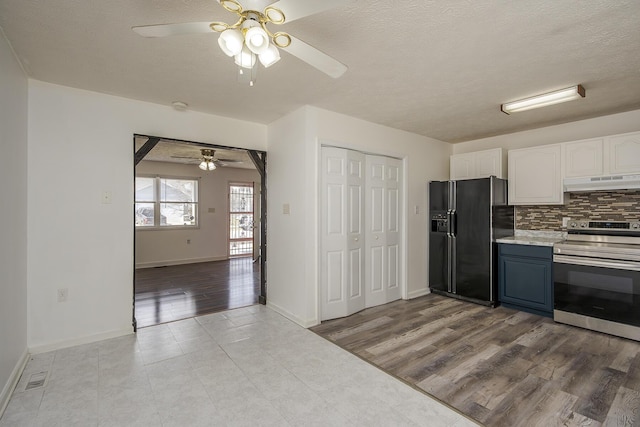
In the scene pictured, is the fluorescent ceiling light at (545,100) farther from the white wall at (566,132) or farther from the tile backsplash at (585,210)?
the tile backsplash at (585,210)

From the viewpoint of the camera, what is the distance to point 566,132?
3.92 meters

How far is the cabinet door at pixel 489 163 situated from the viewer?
4.23 metres

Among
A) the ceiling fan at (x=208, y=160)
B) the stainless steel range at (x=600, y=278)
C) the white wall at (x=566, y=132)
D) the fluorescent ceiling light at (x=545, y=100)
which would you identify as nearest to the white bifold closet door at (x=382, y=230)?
the fluorescent ceiling light at (x=545, y=100)

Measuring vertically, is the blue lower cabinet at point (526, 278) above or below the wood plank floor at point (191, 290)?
above

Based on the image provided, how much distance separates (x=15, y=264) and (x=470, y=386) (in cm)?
351

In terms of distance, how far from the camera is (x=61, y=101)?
2.82 metres

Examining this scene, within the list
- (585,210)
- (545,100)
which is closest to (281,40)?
(545,100)

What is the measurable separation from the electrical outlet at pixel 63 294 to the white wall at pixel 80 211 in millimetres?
32

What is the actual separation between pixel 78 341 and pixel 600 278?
5178 mm

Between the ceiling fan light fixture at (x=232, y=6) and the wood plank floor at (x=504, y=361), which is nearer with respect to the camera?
the ceiling fan light fixture at (x=232, y=6)

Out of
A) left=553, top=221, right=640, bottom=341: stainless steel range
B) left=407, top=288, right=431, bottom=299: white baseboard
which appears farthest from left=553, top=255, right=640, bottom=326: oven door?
left=407, top=288, right=431, bottom=299: white baseboard

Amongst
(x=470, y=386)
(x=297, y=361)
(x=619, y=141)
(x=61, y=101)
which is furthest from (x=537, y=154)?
(x=61, y=101)

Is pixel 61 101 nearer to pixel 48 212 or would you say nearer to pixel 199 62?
pixel 48 212

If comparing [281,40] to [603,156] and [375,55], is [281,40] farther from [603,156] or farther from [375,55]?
[603,156]
